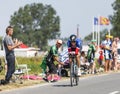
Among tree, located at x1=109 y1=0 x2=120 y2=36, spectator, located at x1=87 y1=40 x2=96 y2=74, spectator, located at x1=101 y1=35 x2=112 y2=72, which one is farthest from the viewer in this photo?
tree, located at x1=109 y1=0 x2=120 y2=36

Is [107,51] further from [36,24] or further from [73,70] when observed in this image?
[36,24]

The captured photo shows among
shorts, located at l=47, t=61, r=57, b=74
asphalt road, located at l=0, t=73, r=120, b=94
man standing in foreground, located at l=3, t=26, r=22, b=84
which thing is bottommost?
asphalt road, located at l=0, t=73, r=120, b=94

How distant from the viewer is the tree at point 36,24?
434 feet

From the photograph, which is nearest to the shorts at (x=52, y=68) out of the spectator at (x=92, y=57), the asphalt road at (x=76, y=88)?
the asphalt road at (x=76, y=88)

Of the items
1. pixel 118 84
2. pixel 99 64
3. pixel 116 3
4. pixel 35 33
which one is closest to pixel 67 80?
pixel 118 84

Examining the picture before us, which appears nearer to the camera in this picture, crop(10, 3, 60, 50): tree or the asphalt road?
the asphalt road

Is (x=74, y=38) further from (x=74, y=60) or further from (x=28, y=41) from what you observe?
(x=28, y=41)

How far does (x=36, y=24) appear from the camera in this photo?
5305 inches

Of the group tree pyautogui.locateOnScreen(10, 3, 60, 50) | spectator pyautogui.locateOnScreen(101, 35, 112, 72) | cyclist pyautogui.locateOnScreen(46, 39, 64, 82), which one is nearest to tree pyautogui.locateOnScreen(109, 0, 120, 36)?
tree pyautogui.locateOnScreen(10, 3, 60, 50)

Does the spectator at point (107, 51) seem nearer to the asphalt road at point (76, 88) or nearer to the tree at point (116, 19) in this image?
the asphalt road at point (76, 88)

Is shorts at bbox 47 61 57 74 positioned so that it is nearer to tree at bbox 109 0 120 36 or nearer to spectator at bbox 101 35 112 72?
spectator at bbox 101 35 112 72

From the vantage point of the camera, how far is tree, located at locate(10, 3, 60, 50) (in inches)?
5207

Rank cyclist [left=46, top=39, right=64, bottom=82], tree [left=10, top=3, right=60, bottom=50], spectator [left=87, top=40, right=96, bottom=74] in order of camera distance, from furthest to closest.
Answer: tree [left=10, top=3, right=60, bottom=50] < spectator [left=87, top=40, right=96, bottom=74] < cyclist [left=46, top=39, right=64, bottom=82]

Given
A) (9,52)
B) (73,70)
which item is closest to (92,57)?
(73,70)
